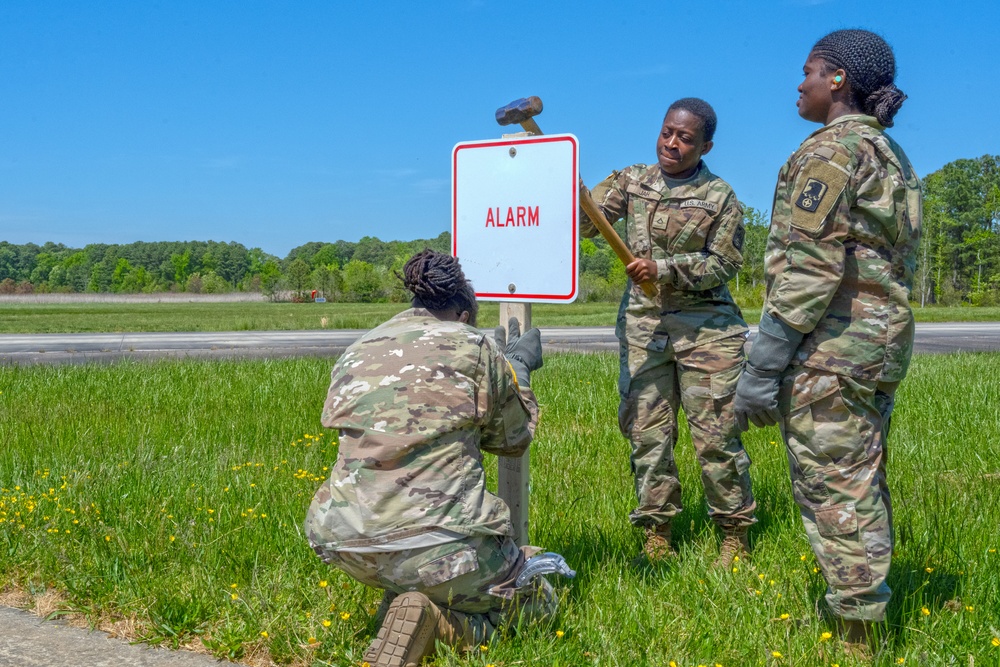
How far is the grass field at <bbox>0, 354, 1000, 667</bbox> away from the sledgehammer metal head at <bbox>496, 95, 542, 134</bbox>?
1.93 m

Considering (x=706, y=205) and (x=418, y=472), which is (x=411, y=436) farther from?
(x=706, y=205)

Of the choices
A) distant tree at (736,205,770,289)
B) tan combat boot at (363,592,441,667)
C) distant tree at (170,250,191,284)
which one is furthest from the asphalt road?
distant tree at (170,250,191,284)

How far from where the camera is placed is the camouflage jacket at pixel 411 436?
3109 mm

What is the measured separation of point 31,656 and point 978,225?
83975 mm

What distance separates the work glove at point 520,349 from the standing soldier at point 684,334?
30.4 inches

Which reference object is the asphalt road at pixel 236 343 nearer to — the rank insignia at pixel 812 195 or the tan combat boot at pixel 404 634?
the tan combat boot at pixel 404 634

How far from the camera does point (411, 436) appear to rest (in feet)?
10.2

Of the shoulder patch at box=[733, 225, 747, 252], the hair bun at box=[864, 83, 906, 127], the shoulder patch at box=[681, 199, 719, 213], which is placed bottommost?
the shoulder patch at box=[733, 225, 747, 252]

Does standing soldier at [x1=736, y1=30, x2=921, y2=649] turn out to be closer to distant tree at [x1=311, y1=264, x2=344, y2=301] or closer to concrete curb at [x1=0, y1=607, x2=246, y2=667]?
concrete curb at [x1=0, y1=607, x2=246, y2=667]

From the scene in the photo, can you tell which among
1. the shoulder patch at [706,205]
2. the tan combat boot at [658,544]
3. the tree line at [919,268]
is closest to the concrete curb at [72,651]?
the tan combat boot at [658,544]

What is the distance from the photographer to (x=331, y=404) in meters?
3.25

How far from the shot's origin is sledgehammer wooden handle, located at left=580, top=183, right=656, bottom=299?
3.72m

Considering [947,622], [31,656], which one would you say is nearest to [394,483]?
[31,656]

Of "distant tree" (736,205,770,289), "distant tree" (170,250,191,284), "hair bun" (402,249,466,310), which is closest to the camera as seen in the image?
"hair bun" (402,249,466,310)
